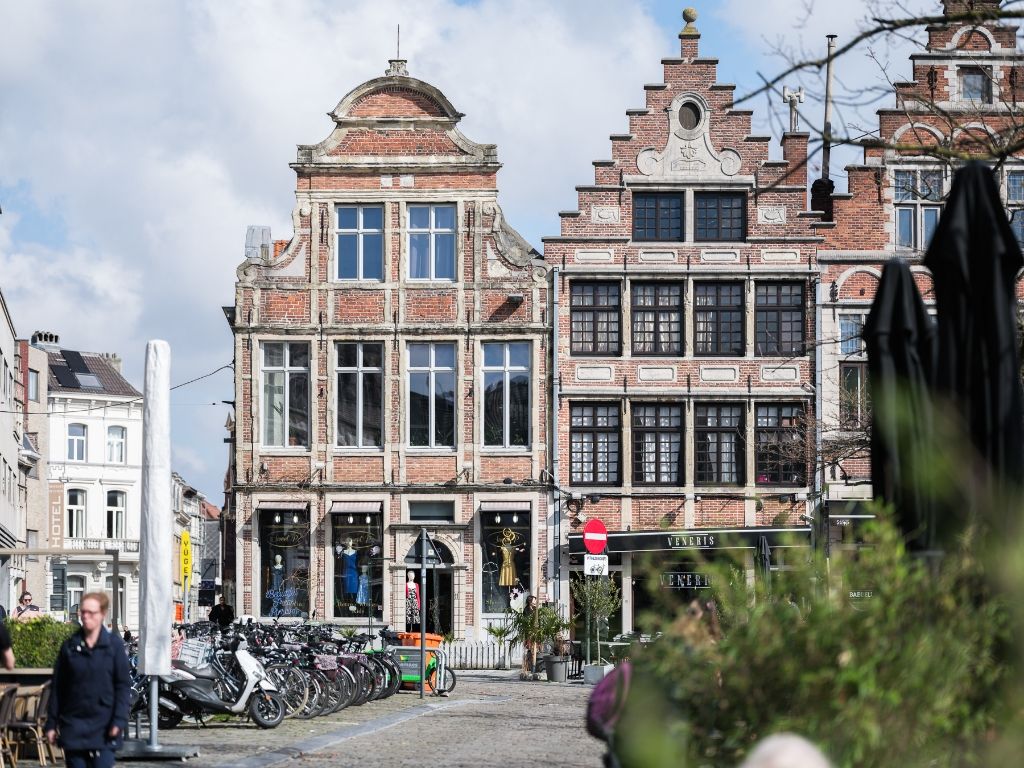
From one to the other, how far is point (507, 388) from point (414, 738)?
18773 mm

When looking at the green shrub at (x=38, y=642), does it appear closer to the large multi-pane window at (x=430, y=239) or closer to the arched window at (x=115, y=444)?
the large multi-pane window at (x=430, y=239)

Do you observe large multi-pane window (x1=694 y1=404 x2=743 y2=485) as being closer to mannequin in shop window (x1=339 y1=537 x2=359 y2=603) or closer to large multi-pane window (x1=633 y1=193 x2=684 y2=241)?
large multi-pane window (x1=633 y1=193 x2=684 y2=241)

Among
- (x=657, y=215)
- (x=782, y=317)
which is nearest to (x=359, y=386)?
(x=657, y=215)

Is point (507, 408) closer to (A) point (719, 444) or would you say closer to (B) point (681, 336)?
(B) point (681, 336)

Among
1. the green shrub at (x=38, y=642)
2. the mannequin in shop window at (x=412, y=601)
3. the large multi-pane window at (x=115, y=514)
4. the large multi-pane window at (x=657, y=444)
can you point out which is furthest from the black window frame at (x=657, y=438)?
the large multi-pane window at (x=115, y=514)

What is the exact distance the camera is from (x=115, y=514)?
7575 cm

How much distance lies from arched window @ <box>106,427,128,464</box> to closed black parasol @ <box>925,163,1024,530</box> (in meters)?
69.8

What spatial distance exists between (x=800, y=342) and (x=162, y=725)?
66.7 ft

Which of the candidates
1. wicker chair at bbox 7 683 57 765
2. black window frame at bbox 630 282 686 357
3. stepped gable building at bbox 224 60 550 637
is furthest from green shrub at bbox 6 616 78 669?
black window frame at bbox 630 282 686 357

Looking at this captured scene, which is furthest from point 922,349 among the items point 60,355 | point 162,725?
point 60,355

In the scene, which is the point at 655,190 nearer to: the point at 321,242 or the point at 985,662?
the point at 321,242

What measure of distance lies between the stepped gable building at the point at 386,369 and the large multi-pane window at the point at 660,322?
6.54 feet

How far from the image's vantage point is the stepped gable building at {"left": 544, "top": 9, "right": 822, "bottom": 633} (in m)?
35.6

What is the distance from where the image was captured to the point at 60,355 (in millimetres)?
76750
